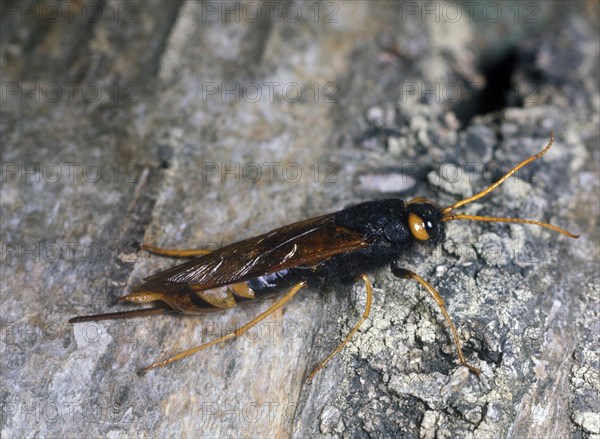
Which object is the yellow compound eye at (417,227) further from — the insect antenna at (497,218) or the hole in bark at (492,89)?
the hole in bark at (492,89)

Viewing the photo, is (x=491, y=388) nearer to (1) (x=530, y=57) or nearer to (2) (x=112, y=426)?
(2) (x=112, y=426)

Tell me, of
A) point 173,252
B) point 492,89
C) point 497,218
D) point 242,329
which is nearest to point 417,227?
point 497,218

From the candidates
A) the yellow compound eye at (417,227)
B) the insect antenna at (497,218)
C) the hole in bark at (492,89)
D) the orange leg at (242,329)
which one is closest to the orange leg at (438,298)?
the yellow compound eye at (417,227)

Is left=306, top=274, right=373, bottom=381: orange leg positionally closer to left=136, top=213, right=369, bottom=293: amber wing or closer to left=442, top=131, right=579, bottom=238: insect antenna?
left=136, top=213, right=369, bottom=293: amber wing

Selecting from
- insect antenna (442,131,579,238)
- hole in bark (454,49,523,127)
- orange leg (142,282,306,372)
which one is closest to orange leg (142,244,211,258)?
orange leg (142,282,306,372)

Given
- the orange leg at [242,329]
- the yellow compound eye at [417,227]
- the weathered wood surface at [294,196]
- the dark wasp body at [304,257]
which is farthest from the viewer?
the yellow compound eye at [417,227]

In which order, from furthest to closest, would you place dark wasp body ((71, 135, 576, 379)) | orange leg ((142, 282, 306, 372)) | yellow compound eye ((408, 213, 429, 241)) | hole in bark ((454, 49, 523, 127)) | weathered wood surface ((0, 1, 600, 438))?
hole in bark ((454, 49, 523, 127))
yellow compound eye ((408, 213, 429, 241))
dark wasp body ((71, 135, 576, 379))
orange leg ((142, 282, 306, 372))
weathered wood surface ((0, 1, 600, 438))
